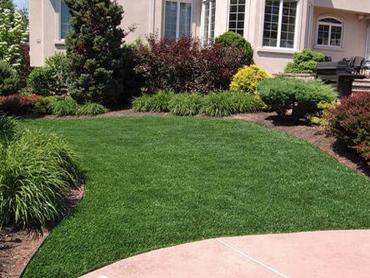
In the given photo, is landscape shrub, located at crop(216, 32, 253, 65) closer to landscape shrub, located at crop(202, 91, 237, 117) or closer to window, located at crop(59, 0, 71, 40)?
landscape shrub, located at crop(202, 91, 237, 117)

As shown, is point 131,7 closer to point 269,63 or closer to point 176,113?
point 269,63

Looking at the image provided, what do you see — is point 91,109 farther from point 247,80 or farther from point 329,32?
point 329,32

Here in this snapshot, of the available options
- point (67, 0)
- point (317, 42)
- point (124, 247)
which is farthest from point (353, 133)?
point (317, 42)

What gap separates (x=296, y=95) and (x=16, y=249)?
24.0ft

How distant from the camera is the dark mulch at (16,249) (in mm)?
4875

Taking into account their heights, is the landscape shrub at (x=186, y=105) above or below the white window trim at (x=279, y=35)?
below

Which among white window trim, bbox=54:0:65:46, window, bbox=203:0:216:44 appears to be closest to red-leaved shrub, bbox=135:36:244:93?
window, bbox=203:0:216:44

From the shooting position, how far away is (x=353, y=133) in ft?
29.1

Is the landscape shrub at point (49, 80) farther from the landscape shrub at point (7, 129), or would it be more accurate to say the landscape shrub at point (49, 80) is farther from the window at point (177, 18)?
the landscape shrub at point (7, 129)

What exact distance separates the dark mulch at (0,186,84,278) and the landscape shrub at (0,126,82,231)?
0.14 m

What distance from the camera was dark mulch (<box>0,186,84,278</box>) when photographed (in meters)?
4.88

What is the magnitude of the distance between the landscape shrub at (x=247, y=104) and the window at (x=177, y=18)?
281 inches

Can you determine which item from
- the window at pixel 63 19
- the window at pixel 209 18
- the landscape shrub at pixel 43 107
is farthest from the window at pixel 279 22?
the landscape shrub at pixel 43 107

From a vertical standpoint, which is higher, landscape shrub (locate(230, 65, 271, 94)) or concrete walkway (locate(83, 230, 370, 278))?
landscape shrub (locate(230, 65, 271, 94))
